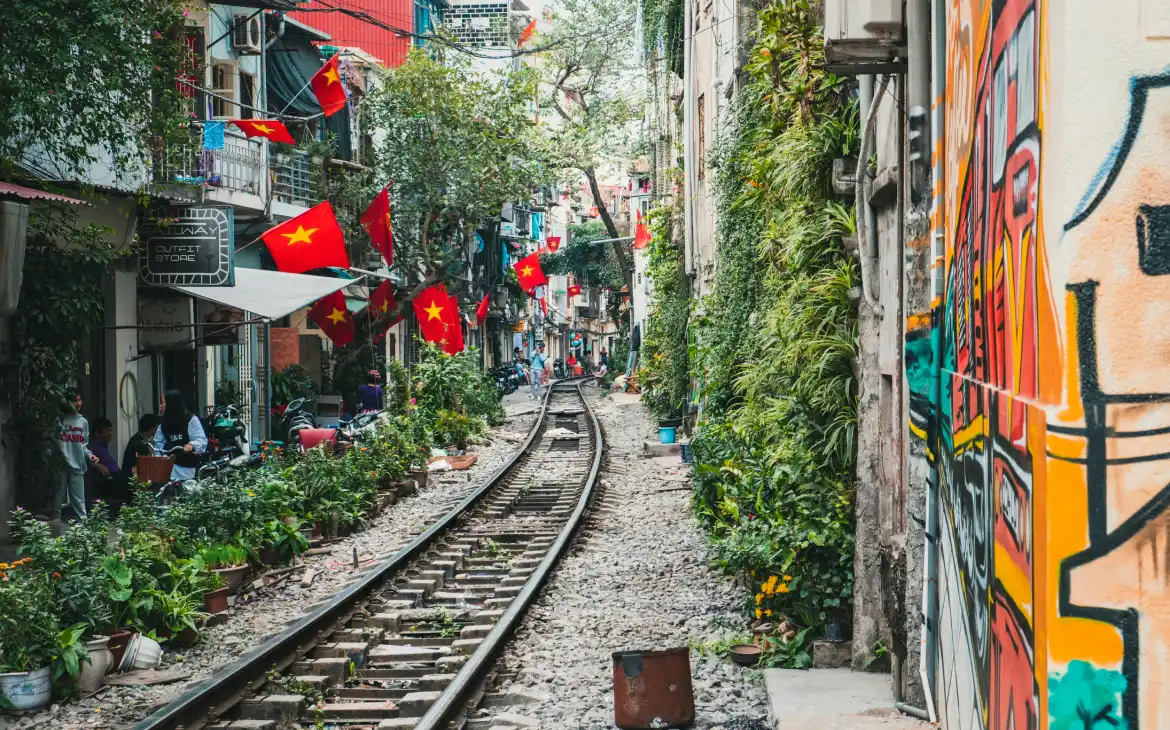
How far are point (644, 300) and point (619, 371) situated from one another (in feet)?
25.3

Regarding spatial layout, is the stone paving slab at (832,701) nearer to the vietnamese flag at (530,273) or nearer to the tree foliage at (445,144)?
the tree foliage at (445,144)

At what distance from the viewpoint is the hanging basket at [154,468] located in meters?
12.5

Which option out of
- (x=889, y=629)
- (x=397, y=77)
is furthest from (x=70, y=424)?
(x=397, y=77)

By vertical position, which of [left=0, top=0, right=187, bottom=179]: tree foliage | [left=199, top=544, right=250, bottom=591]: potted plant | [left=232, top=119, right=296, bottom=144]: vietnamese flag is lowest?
[left=199, top=544, right=250, bottom=591]: potted plant

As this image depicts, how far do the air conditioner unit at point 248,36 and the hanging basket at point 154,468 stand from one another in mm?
10364

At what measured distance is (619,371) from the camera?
173 ft

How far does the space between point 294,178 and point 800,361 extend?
17.3 m

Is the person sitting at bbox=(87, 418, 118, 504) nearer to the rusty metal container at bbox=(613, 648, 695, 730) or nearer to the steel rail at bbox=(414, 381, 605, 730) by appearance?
the steel rail at bbox=(414, 381, 605, 730)

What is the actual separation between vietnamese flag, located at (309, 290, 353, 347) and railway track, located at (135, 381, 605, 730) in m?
7.91

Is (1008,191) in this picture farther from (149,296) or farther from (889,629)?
(149,296)

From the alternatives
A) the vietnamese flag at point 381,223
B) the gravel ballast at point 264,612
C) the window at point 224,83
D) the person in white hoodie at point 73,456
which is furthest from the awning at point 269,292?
the vietnamese flag at point 381,223

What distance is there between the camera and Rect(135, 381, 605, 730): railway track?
6.94 m

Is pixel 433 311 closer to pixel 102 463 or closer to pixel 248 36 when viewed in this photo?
pixel 248 36

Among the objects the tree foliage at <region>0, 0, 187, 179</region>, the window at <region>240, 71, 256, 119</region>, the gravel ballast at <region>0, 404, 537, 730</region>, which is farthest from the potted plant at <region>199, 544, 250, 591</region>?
the window at <region>240, 71, 256, 119</region>
